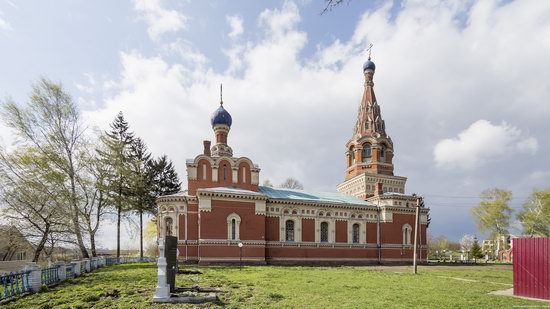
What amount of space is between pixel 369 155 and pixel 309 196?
9829 millimetres

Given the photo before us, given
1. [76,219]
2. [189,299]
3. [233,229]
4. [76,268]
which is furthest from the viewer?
[233,229]

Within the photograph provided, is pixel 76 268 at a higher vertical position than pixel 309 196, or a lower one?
lower

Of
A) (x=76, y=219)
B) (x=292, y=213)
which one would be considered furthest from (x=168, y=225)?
(x=292, y=213)

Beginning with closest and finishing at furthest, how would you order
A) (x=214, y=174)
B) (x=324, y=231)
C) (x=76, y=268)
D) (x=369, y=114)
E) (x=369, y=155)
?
(x=76, y=268)
(x=214, y=174)
(x=324, y=231)
(x=369, y=155)
(x=369, y=114)

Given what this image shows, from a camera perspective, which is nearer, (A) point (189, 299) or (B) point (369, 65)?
(A) point (189, 299)

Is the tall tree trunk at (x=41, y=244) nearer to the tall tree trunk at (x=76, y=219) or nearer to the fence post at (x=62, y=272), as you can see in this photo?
the tall tree trunk at (x=76, y=219)

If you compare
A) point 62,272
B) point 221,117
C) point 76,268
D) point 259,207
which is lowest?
point 76,268

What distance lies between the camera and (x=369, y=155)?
127ft

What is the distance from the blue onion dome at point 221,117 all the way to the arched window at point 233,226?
10.7m

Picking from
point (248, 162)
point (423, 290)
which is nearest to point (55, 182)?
point (248, 162)

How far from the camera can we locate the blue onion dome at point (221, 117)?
34.7 meters

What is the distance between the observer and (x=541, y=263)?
1253cm

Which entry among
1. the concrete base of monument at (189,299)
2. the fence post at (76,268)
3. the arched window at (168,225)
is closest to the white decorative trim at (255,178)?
the arched window at (168,225)

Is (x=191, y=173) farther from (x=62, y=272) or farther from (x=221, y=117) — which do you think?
(x=62, y=272)
